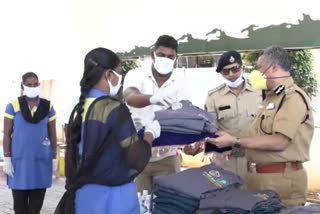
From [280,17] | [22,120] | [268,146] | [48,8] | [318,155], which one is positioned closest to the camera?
[268,146]

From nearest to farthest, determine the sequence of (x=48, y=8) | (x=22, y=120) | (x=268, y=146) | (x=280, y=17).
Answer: (x=268, y=146), (x=22, y=120), (x=280, y=17), (x=48, y=8)

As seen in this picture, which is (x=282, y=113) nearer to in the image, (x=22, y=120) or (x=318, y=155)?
(x=22, y=120)

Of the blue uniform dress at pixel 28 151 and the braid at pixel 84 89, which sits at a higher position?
the braid at pixel 84 89

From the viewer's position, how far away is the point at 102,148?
5.30 ft

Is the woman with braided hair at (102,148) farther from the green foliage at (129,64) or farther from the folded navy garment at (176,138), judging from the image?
the green foliage at (129,64)

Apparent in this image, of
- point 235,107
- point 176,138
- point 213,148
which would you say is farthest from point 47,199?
point 176,138

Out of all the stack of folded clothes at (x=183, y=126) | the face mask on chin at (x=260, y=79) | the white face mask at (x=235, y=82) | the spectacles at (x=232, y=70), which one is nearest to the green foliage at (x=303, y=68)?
the white face mask at (x=235, y=82)

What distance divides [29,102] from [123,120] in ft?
7.36

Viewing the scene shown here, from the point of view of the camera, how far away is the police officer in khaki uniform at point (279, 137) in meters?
1.88

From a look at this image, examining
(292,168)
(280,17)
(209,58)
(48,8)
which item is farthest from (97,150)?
(48,8)

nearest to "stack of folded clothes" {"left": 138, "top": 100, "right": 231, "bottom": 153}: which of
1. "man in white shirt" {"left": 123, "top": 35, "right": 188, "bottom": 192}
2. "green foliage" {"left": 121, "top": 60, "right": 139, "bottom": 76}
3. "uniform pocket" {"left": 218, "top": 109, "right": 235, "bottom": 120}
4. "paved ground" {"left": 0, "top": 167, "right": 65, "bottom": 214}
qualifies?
"man in white shirt" {"left": 123, "top": 35, "right": 188, "bottom": 192}

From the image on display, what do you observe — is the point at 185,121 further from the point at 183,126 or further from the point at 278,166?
the point at 278,166

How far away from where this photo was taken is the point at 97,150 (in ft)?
5.28

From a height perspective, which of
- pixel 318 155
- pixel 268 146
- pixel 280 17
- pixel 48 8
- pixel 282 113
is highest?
pixel 48 8
